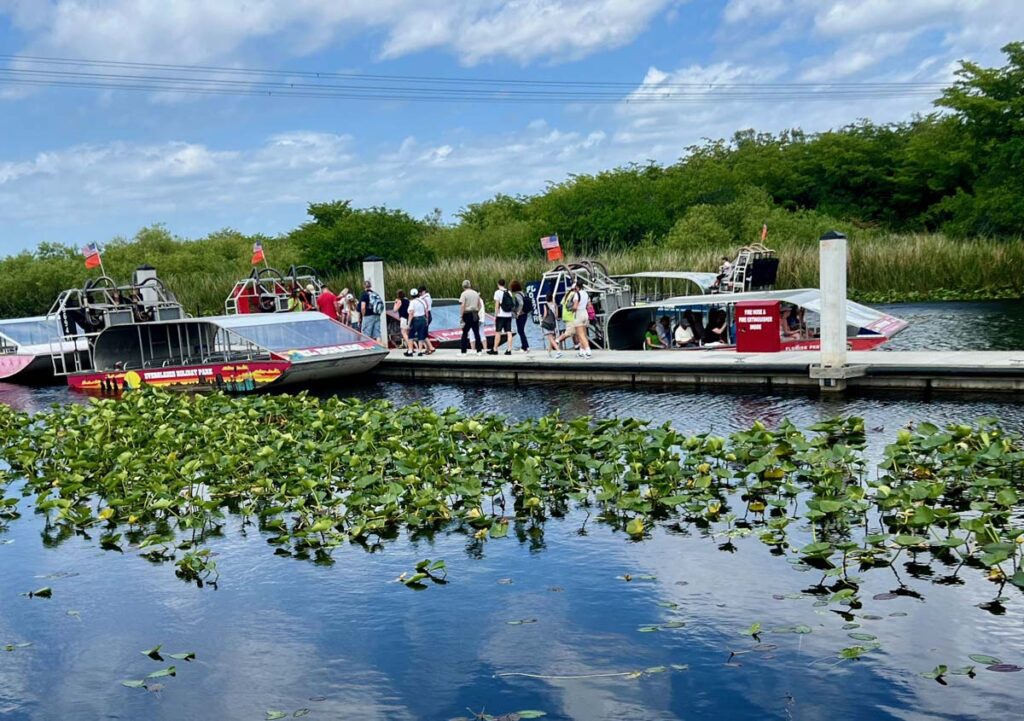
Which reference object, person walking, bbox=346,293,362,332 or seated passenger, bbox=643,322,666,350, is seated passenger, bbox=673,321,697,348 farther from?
person walking, bbox=346,293,362,332

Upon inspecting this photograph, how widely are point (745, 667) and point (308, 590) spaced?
4.44m

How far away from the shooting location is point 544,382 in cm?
2498

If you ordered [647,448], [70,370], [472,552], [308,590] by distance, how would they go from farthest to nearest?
[70,370]
[647,448]
[472,552]
[308,590]

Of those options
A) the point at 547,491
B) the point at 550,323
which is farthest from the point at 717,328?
the point at 547,491

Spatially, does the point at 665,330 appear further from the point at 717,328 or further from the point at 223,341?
the point at 223,341

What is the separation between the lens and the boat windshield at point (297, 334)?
24953mm

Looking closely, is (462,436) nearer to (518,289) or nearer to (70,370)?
(518,289)

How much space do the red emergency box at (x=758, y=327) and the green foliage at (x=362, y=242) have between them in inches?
1425

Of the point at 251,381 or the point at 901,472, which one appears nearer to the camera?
the point at 901,472

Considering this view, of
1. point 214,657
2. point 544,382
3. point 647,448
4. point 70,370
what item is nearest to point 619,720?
point 214,657

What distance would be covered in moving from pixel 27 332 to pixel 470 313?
1538 centimetres

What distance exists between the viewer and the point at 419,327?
28594 millimetres

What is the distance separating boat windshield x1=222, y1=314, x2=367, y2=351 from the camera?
2495cm

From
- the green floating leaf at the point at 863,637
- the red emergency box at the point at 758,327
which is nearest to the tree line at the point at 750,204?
the red emergency box at the point at 758,327
